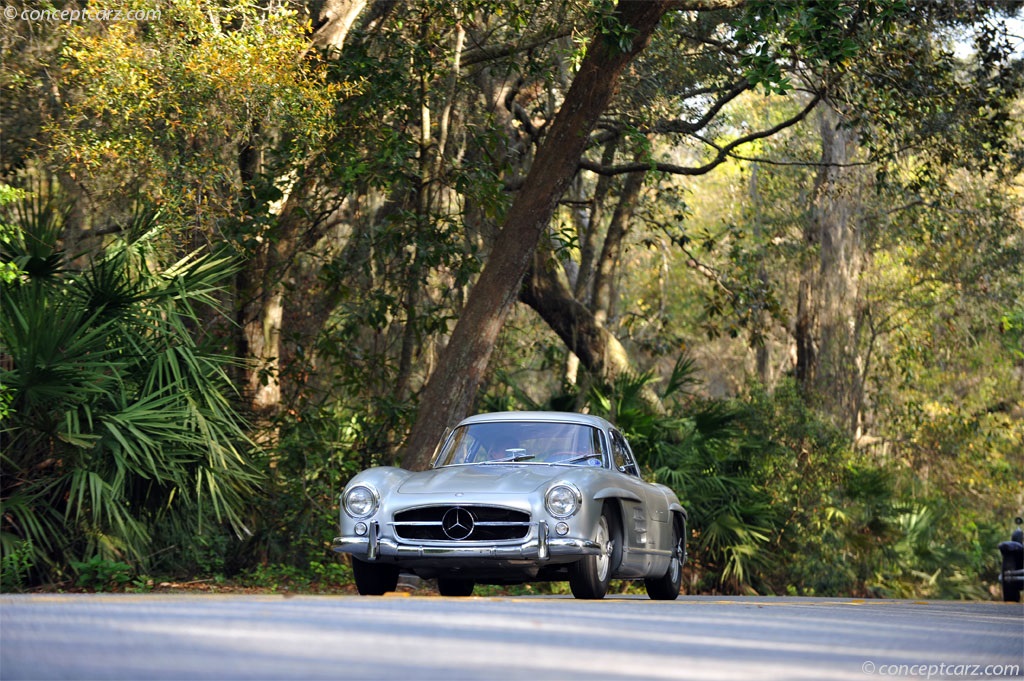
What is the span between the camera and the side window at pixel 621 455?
38.3ft

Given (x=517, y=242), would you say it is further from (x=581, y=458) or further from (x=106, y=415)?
(x=106, y=415)

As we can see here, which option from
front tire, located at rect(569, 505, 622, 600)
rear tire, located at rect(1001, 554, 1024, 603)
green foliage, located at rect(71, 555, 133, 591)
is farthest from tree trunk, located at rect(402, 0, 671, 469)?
rear tire, located at rect(1001, 554, 1024, 603)

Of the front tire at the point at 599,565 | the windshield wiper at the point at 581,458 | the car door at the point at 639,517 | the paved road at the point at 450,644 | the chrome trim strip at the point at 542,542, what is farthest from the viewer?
the windshield wiper at the point at 581,458

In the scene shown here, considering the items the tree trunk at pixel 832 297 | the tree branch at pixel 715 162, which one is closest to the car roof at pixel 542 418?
the tree branch at pixel 715 162

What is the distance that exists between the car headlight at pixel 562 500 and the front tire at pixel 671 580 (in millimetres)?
2520

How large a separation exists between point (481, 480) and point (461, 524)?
0.45m

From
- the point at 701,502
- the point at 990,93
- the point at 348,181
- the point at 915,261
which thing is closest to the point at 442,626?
the point at 348,181

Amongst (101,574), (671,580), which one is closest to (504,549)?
(671,580)

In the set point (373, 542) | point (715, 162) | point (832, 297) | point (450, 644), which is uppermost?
point (715, 162)

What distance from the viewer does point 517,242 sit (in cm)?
1539

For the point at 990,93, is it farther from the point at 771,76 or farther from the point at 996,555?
the point at 996,555

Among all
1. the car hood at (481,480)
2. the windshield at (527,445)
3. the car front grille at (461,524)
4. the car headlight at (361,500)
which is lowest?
the car front grille at (461,524)

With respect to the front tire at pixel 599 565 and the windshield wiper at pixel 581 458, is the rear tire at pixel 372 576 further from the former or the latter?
the windshield wiper at pixel 581 458

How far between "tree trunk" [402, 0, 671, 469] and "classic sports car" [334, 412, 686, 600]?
3700 millimetres
